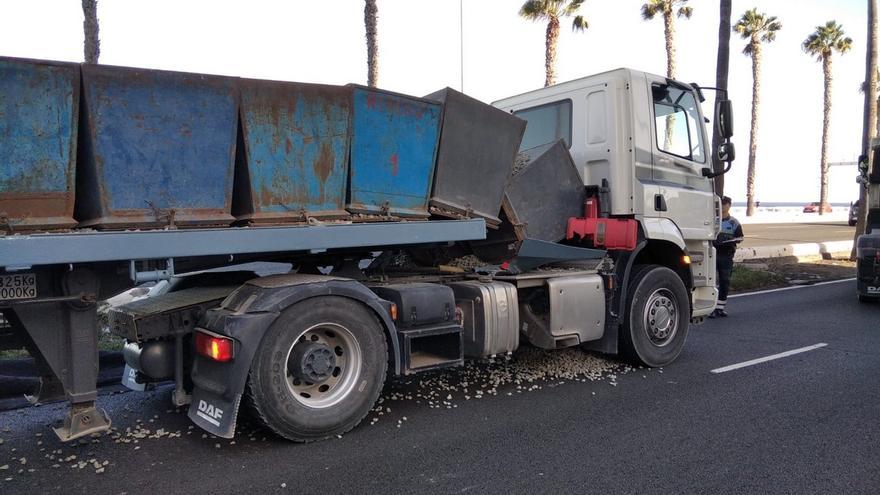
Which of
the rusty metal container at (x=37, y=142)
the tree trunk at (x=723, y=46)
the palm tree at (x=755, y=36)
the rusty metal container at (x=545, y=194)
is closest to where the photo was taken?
the rusty metal container at (x=37, y=142)

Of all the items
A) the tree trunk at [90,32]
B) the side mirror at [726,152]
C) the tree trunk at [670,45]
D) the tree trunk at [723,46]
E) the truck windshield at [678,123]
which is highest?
the tree trunk at [670,45]

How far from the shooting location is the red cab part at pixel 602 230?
20.8ft

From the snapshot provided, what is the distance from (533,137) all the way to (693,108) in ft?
5.64

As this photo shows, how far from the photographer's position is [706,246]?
7387mm

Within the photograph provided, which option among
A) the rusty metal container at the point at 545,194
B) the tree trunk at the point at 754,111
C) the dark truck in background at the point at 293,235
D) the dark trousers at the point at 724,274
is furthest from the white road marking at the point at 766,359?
the tree trunk at the point at 754,111

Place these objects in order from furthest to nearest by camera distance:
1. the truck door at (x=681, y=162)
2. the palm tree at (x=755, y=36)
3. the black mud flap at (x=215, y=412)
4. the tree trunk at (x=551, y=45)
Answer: the palm tree at (x=755, y=36) < the tree trunk at (x=551, y=45) < the truck door at (x=681, y=162) < the black mud flap at (x=215, y=412)

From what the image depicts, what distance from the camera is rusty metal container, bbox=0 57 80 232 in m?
3.38

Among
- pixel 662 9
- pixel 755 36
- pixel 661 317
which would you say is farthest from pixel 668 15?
pixel 661 317

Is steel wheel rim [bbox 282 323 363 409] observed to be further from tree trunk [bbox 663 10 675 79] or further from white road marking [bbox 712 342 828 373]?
tree trunk [bbox 663 10 675 79]

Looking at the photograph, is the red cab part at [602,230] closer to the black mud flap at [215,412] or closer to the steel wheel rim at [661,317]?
the steel wheel rim at [661,317]

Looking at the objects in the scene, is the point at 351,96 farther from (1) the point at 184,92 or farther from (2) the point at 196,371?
(2) the point at 196,371

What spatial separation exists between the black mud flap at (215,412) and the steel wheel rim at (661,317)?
13.5ft

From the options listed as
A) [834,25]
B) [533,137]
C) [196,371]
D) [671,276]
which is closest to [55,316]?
[196,371]

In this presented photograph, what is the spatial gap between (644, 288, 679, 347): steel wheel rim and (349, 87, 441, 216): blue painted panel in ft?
9.34
